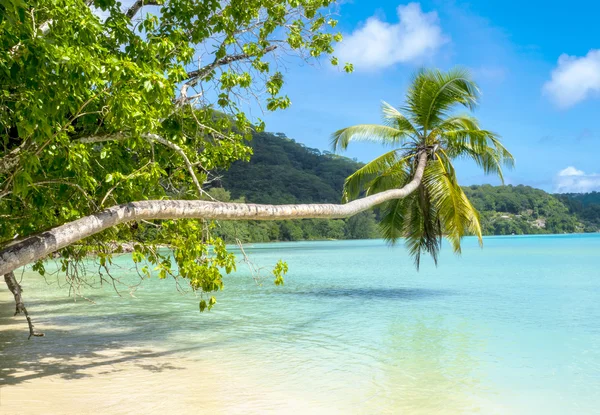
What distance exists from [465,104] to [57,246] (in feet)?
34.4

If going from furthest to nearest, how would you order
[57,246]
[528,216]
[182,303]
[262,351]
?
[528,216], [182,303], [262,351], [57,246]

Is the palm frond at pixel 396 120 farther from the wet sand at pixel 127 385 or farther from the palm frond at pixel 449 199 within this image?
the wet sand at pixel 127 385

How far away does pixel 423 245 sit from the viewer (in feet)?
44.2

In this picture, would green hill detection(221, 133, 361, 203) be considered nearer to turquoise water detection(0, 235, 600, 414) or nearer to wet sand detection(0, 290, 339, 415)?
turquoise water detection(0, 235, 600, 414)

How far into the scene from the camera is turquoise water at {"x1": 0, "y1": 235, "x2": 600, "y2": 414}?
555cm

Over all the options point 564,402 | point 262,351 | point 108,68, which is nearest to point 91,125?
point 108,68

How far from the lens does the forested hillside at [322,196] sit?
235ft

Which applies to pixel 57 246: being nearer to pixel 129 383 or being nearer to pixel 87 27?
pixel 87 27

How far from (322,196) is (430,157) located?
6448 centimetres

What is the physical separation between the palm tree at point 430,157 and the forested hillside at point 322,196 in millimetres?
47091

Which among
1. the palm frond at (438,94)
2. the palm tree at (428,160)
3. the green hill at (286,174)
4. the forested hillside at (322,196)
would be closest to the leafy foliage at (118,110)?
the palm tree at (428,160)

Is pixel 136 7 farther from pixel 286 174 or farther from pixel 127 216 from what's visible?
pixel 286 174

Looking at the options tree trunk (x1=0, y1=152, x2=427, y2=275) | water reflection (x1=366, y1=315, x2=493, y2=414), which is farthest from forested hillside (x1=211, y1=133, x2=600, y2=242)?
tree trunk (x1=0, y1=152, x2=427, y2=275)

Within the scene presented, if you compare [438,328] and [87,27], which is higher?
[87,27]
